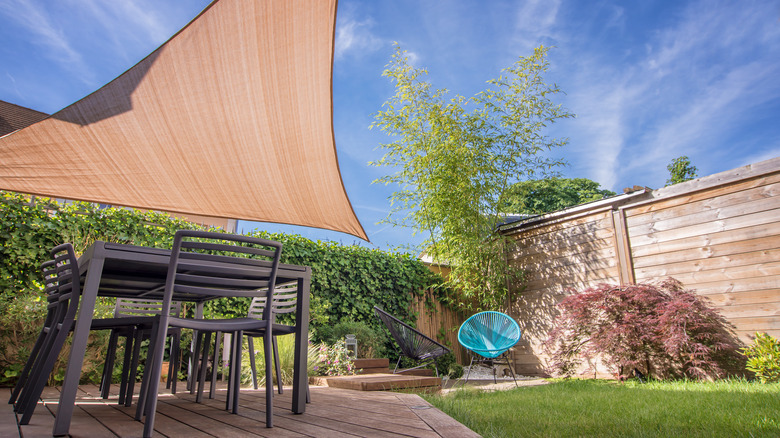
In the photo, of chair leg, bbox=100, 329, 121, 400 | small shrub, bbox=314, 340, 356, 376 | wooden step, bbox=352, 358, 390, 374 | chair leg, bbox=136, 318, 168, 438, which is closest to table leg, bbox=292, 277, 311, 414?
chair leg, bbox=136, 318, 168, 438

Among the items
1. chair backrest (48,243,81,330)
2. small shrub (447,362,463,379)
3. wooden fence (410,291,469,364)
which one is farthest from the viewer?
wooden fence (410,291,469,364)

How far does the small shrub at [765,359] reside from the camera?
11.9 ft

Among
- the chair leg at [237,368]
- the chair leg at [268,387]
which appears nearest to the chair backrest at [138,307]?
the chair leg at [237,368]

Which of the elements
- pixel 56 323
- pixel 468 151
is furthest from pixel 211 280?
pixel 468 151

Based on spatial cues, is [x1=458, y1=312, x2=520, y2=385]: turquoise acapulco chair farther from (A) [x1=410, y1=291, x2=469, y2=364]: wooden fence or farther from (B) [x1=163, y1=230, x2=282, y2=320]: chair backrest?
(B) [x1=163, y1=230, x2=282, y2=320]: chair backrest

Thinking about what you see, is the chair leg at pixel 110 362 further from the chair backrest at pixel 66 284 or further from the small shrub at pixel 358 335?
the small shrub at pixel 358 335

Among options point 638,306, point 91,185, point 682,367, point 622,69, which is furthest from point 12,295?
point 622,69

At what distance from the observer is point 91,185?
10.9 feet

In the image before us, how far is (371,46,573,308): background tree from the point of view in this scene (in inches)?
238

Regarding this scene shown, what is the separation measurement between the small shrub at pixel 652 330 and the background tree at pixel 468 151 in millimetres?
1682

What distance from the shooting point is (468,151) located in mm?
5949

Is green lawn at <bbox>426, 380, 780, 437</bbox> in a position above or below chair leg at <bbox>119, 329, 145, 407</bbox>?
below

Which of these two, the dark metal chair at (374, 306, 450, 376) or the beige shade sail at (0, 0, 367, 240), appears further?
the dark metal chair at (374, 306, 450, 376)

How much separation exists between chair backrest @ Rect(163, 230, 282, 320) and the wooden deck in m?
0.44
